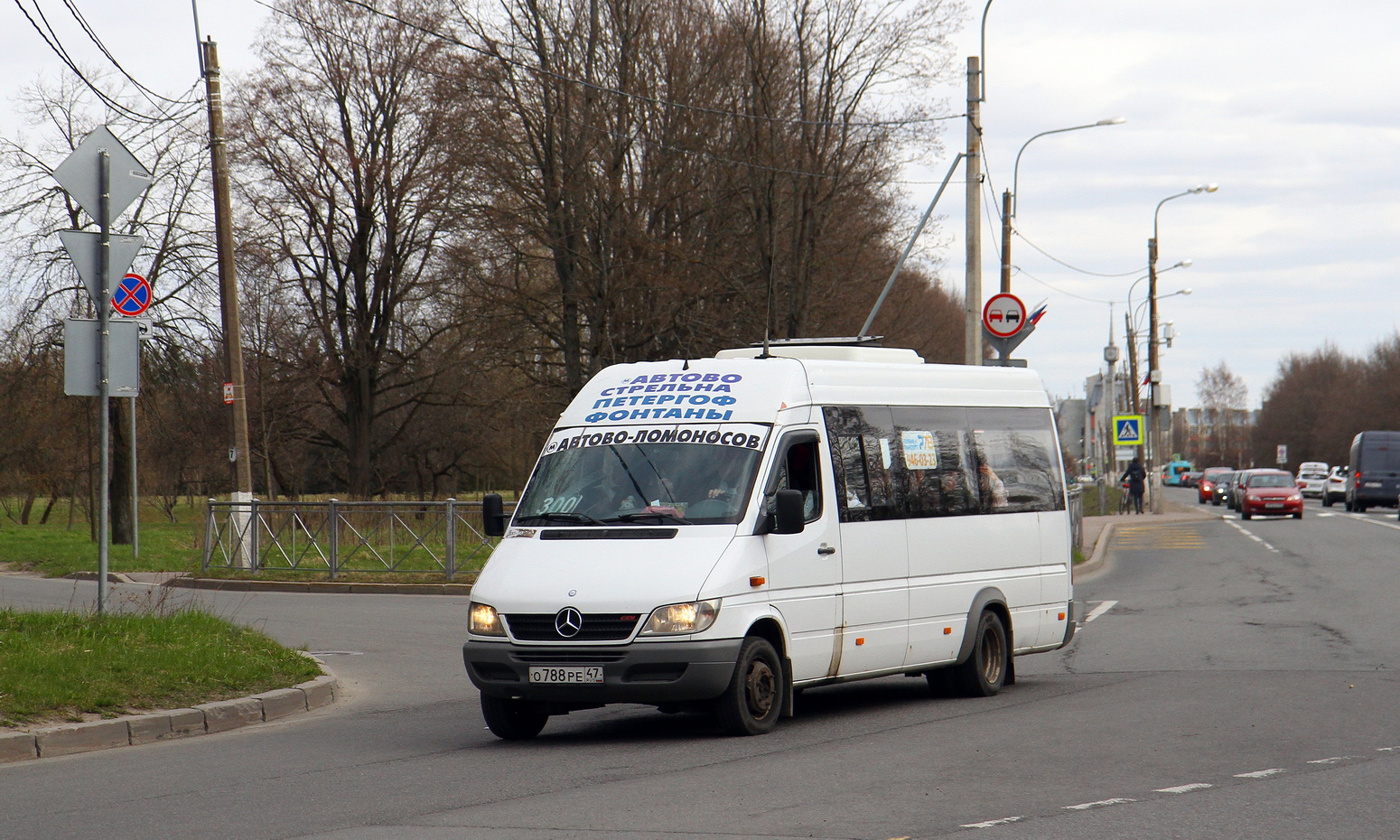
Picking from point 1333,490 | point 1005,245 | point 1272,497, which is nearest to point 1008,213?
point 1005,245

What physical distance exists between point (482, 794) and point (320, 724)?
3.40 meters

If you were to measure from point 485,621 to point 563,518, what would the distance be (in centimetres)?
85

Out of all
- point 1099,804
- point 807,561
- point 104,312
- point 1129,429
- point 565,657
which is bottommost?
point 1099,804

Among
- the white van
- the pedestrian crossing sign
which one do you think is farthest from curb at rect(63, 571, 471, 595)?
the pedestrian crossing sign

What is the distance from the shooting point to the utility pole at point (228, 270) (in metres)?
22.5

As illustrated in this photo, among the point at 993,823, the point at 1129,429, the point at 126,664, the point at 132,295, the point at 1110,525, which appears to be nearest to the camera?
the point at 993,823

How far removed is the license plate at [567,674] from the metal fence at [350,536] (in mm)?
13040

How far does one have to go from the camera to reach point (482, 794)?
289 inches

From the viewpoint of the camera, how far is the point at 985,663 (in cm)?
1138

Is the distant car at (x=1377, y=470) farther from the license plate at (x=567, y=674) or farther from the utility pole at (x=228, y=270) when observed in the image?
the license plate at (x=567, y=674)

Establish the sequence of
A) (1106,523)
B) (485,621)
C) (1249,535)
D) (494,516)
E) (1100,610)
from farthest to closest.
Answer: (1106,523) → (1249,535) → (1100,610) → (494,516) → (485,621)

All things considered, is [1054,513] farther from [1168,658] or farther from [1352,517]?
[1352,517]

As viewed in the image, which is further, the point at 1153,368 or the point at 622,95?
the point at 1153,368

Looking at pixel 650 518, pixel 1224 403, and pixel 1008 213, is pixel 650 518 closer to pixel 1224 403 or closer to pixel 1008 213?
pixel 1008 213
